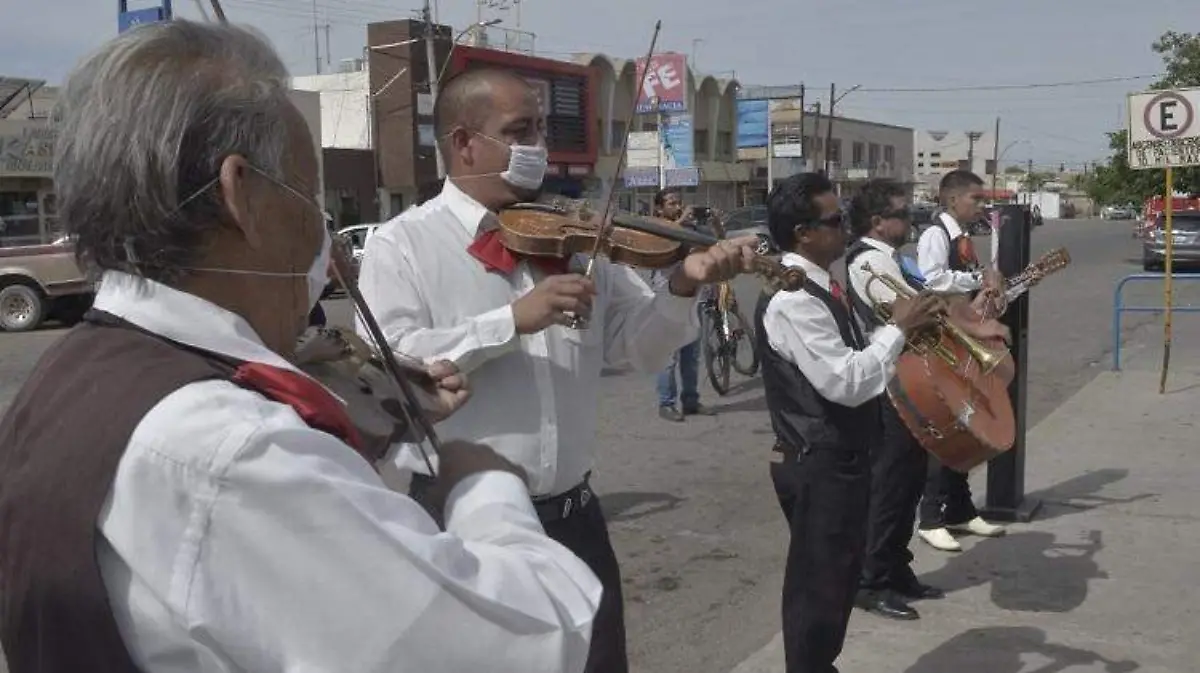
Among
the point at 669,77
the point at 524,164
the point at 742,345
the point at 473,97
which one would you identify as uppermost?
the point at 669,77

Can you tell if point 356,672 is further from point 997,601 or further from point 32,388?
point 997,601

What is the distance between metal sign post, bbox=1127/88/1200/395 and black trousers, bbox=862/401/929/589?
5.72 metres

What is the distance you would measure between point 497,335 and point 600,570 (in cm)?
69

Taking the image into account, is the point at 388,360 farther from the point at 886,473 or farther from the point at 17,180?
the point at 17,180

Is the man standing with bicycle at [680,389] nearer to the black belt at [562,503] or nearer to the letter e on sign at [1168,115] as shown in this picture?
the letter e on sign at [1168,115]

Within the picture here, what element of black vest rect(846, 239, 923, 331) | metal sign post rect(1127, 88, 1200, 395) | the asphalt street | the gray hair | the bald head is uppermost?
metal sign post rect(1127, 88, 1200, 395)

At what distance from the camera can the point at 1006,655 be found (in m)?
4.57

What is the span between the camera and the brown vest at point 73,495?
1160 millimetres

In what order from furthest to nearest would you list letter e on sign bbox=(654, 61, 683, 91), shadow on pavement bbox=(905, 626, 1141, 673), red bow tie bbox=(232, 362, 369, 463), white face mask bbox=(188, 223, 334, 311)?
letter e on sign bbox=(654, 61, 683, 91) → shadow on pavement bbox=(905, 626, 1141, 673) → white face mask bbox=(188, 223, 334, 311) → red bow tie bbox=(232, 362, 369, 463)

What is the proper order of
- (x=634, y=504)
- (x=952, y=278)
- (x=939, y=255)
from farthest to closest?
(x=939, y=255), (x=952, y=278), (x=634, y=504)

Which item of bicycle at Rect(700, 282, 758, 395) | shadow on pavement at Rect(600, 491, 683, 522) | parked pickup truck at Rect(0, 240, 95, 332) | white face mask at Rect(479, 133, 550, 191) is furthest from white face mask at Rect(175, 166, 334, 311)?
parked pickup truck at Rect(0, 240, 95, 332)

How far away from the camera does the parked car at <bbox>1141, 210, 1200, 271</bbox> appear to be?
26.5 metres

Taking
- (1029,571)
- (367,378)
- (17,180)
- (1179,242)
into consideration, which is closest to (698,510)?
(1029,571)

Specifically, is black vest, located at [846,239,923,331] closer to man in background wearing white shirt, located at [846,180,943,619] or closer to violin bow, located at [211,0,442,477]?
man in background wearing white shirt, located at [846,180,943,619]
